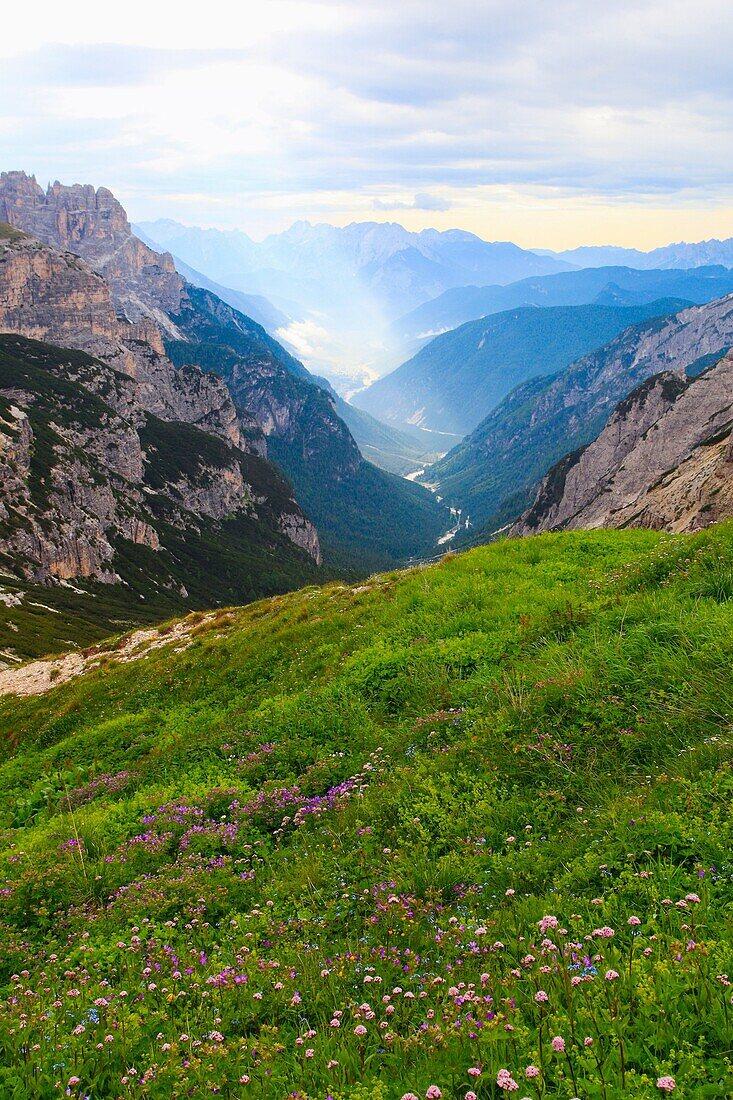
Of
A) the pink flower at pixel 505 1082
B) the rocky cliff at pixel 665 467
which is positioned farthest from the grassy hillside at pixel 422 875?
the rocky cliff at pixel 665 467

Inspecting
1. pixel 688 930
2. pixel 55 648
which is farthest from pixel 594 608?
pixel 55 648

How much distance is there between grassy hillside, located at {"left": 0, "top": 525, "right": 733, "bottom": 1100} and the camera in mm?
3895

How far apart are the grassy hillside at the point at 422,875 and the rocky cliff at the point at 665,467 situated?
73.7 ft

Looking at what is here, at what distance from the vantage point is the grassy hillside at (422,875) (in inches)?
153

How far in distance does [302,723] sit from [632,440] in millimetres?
202577

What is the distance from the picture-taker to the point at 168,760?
40.6 ft

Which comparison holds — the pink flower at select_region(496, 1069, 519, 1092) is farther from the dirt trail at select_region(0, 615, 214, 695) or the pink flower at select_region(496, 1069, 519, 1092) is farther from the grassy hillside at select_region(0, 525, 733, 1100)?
the dirt trail at select_region(0, 615, 214, 695)

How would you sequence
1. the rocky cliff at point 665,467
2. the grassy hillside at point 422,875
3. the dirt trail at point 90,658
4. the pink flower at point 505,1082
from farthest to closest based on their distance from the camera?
the rocky cliff at point 665,467 < the dirt trail at point 90,658 < the grassy hillside at point 422,875 < the pink flower at point 505,1082

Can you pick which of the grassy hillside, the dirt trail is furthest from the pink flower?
the dirt trail

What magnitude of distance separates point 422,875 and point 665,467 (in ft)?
483

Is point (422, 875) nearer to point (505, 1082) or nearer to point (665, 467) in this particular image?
point (505, 1082)

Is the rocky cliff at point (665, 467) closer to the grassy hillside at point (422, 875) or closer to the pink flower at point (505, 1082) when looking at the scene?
the grassy hillside at point (422, 875)

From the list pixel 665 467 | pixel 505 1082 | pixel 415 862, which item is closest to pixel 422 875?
pixel 415 862

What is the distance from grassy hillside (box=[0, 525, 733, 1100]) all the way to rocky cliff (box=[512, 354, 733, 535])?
73.7 ft
